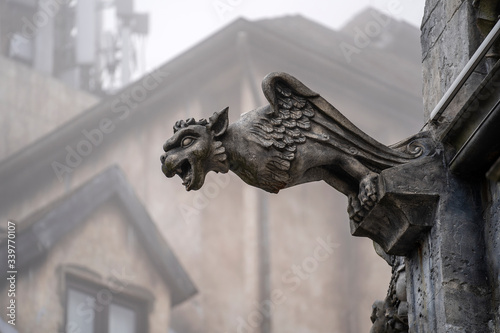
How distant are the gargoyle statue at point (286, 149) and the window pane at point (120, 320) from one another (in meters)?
8.64

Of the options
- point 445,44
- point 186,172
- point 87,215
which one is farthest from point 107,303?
point 186,172

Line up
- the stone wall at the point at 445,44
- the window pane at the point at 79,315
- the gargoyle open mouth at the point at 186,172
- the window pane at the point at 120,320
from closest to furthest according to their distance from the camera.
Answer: the gargoyle open mouth at the point at 186,172 → the stone wall at the point at 445,44 → the window pane at the point at 79,315 → the window pane at the point at 120,320

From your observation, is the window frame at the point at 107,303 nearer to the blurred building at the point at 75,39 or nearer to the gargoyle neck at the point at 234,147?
the blurred building at the point at 75,39

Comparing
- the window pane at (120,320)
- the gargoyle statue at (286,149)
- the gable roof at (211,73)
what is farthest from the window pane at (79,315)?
the gargoyle statue at (286,149)

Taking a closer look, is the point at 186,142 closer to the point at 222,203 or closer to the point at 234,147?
the point at 234,147

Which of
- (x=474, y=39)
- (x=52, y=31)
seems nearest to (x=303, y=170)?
(x=474, y=39)

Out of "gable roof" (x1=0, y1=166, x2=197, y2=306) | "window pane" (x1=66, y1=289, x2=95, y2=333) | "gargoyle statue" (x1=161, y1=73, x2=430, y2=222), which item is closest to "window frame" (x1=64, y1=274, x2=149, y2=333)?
"window pane" (x1=66, y1=289, x2=95, y2=333)

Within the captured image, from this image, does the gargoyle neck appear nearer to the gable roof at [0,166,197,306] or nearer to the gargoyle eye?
the gargoyle eye

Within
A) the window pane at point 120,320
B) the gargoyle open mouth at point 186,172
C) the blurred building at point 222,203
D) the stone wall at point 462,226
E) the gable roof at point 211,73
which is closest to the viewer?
the stone wall at point 462,226

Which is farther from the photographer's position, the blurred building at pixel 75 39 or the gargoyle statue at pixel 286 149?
the blurred building at pixel 75 39

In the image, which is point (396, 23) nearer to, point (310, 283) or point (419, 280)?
point (310, 283)

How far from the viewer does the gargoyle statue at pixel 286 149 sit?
14.7 feet

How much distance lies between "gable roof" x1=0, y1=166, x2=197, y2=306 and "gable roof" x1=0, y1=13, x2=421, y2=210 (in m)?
0.63

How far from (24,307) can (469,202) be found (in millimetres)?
9071
